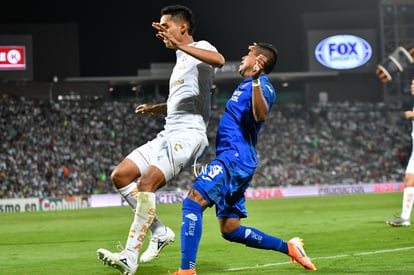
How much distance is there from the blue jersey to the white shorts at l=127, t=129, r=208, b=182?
0.27 m

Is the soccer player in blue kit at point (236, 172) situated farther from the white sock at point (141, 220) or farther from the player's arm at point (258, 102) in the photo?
the white sock at point (141, 220)

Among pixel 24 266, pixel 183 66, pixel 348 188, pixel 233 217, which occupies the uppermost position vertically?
pixel 183 66

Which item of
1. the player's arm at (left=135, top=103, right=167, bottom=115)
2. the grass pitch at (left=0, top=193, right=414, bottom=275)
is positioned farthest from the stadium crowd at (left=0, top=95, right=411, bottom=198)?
the player's arm at (left=135, top=103, right=167, bottom=115)

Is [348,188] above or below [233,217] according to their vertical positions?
below

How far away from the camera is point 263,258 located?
1070 centimetres

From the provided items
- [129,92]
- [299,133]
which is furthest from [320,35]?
[129,92]

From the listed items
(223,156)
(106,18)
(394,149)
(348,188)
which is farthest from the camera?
(106,18)

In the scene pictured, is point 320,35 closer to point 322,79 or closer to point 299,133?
point 322,79

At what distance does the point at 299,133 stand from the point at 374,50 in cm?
973

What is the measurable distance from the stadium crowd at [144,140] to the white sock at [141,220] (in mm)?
31741

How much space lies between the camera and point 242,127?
28.2ft

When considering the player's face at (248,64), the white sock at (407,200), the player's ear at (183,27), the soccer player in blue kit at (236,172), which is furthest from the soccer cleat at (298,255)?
the white sock at (407,200)

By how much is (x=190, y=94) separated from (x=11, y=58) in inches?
1667

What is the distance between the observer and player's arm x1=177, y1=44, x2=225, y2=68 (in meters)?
7.99
